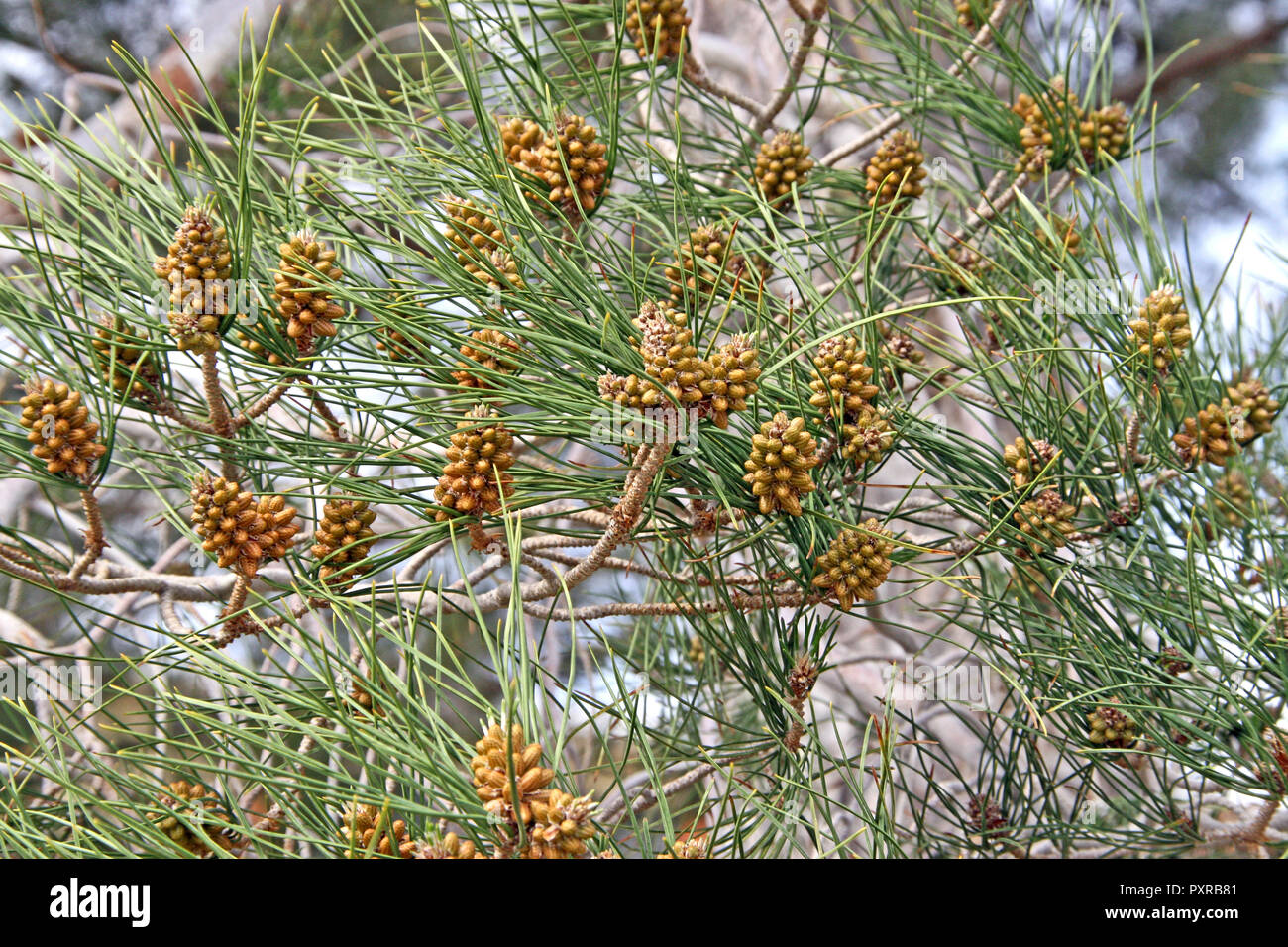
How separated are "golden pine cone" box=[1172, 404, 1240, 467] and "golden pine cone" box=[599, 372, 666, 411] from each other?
372 mm

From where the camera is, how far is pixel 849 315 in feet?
1.81

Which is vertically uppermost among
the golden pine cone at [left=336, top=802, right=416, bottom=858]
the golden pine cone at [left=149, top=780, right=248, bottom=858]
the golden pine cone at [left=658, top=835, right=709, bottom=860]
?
the golden pine cone at [left=149, top=780, right=248, bottom=858]

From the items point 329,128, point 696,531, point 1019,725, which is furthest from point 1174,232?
point 696,531

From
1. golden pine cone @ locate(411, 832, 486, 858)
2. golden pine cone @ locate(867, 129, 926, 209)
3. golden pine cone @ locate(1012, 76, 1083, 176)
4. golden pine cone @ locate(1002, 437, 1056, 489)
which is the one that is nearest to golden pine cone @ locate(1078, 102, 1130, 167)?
golden pine cone @ locate(1012, 76, 1083, 176)

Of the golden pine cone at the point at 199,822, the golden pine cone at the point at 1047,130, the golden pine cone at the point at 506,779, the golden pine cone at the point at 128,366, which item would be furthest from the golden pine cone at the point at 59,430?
the golden pine cone at the point at 1047,130

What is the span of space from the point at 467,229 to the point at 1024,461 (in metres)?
0.34

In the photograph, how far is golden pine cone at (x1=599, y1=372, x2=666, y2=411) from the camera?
1.23 ft

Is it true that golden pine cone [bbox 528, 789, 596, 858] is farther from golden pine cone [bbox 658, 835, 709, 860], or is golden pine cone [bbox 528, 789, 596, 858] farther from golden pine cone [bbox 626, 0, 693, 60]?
golden pine cone [bbox 626, 0, 693, 60]

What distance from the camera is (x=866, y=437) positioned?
471mm

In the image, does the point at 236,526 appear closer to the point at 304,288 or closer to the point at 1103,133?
the point at 304,288

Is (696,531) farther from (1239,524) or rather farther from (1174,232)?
(1174,232)

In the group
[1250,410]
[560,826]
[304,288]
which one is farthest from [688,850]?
[1250,410]

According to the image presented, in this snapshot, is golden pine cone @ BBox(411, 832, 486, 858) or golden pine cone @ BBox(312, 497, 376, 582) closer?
golden pine cone @ BBox(411, 832, 486, 858)
